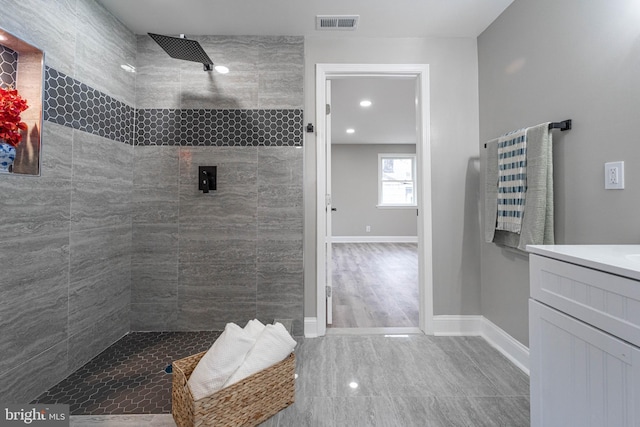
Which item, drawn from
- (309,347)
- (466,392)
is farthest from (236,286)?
(466,392)

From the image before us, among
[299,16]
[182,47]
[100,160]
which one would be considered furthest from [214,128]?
[299,16]

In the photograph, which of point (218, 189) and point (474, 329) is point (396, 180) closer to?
point (474, 329)

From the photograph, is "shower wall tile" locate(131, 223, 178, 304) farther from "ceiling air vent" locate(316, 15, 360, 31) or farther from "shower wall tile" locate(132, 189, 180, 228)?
"ceiling air vent" locate(316, 15, 360, 31)

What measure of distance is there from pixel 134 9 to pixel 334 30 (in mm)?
1404

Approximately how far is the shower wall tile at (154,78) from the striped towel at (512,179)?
7.75ft

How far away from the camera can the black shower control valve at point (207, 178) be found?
2311 millimetres

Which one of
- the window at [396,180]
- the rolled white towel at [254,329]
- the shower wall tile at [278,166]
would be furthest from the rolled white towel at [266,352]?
the window at [396,180]

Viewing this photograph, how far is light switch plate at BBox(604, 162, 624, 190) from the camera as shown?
1.29 meters

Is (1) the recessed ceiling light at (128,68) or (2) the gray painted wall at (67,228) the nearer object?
(2) the gray painted wall at (67,228)

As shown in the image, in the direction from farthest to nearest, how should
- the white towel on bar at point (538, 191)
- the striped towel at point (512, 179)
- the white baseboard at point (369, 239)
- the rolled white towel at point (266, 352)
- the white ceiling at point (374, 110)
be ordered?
the white baseboard at point (369, 239) < the white ceiling at point (374, 110) < the striped towel at point (512, 179) < the white towel on bar at point (538, 191) < the rolled white towel at point (266, 352)

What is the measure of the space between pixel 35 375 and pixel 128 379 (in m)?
0.43

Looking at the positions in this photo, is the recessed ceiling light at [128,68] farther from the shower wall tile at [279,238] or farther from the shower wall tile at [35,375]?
the shower wall tile at [35,375]

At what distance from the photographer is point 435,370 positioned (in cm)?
185

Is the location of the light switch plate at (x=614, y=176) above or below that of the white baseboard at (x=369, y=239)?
above
